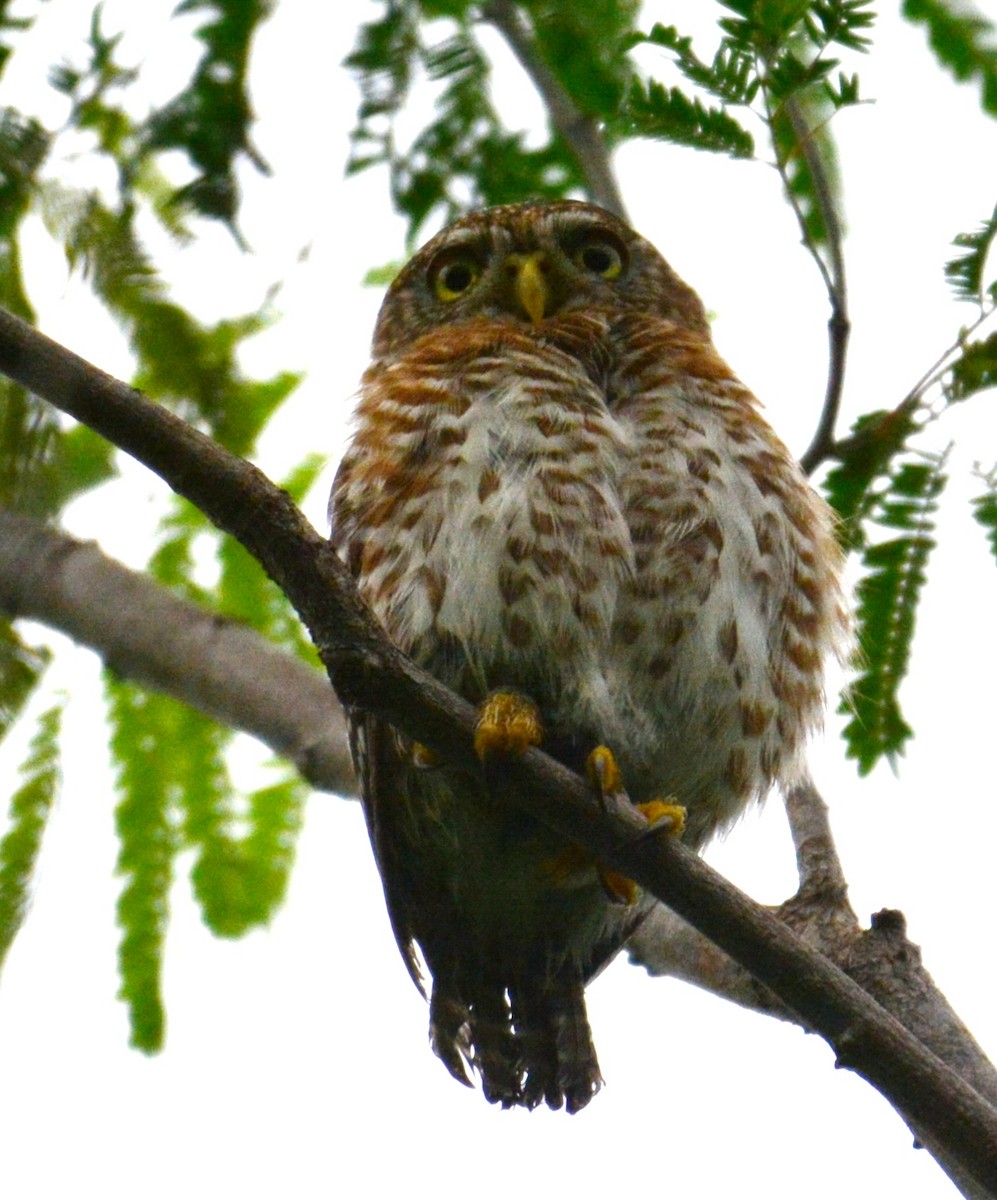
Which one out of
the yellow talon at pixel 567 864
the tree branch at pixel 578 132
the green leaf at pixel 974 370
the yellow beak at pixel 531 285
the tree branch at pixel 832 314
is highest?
the tree branch at pixel 578 132

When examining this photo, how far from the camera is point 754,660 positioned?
11.9ft

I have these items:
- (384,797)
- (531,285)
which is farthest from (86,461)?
(531,285)

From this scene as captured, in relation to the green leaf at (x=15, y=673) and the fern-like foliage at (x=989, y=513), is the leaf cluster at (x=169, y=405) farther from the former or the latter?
the fern-like foliage at (x=989, y=513)

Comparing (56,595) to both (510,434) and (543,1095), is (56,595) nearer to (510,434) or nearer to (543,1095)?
(510,434)

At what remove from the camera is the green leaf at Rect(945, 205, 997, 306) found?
120 inches

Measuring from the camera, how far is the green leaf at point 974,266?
3049 millimetres

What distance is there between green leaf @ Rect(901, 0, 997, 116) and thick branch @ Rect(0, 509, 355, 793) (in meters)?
2.16

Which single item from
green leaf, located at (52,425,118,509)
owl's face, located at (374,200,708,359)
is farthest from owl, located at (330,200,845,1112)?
green leaf, located at (52,425,118,509)

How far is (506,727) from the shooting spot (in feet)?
9.53

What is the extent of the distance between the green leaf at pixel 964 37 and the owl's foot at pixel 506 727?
172cm

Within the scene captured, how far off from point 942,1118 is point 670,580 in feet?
4.43

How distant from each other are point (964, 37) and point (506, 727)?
1.91m

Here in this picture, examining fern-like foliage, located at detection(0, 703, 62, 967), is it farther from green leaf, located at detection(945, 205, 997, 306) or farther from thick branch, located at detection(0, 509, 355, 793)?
green leaf, located at detection(945, 205, 997, 306)

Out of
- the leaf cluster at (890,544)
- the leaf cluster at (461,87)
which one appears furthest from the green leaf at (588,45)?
the leaf cluster at (890,544)
